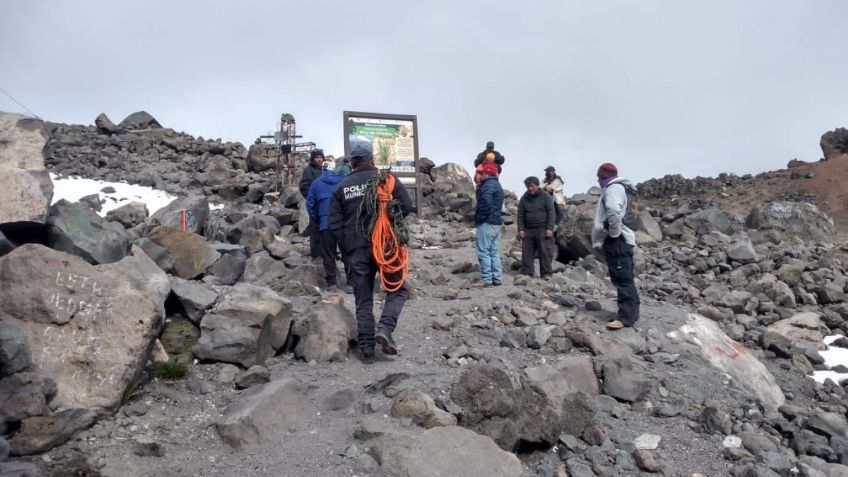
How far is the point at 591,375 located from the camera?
6090 millimetres

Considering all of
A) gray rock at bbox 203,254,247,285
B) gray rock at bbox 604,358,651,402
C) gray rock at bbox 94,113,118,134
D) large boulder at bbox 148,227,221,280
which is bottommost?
gray rock at bbox 604,358,651,402

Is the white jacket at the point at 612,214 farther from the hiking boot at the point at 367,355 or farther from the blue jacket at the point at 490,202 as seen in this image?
the hiking boot at the point at 367,355

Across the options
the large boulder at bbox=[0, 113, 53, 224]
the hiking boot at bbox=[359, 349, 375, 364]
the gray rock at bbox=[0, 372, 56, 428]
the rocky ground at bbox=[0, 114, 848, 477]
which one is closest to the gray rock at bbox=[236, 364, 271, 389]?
the rocky ground at bbox=[0, 114, 848, 477]

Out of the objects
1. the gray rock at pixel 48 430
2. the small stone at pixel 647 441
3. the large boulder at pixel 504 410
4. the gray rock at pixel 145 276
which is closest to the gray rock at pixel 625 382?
the small stone at pixel 647 441

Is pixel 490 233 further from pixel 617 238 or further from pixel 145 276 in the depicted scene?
pixel 145 276

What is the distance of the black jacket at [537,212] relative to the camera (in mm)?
10477

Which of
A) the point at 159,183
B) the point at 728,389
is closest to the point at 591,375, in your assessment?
the point at 728,389

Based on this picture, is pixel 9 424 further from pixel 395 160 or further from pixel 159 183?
pixel 159 183

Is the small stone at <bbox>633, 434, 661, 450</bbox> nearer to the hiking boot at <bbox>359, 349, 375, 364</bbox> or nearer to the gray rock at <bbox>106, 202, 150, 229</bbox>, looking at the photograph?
the hiking boot at <bbox>359, 349, 375, 364</bbox>

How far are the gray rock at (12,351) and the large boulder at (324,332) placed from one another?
2.25m

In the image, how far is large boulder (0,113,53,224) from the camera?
6.02 metres

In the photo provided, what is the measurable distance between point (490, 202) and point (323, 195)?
250 cm

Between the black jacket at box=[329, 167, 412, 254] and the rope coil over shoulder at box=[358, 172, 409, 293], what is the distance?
57 mm

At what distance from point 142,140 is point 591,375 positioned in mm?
22122
